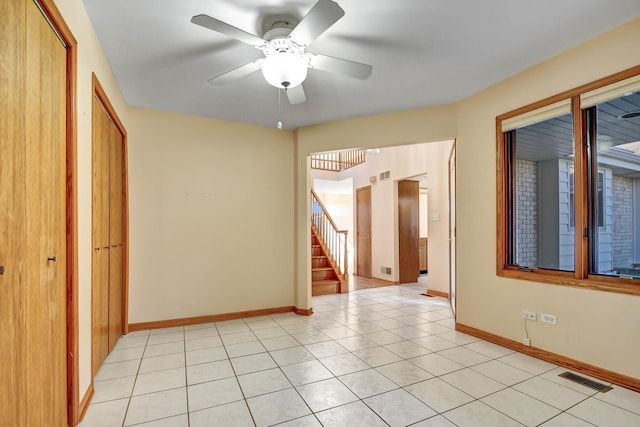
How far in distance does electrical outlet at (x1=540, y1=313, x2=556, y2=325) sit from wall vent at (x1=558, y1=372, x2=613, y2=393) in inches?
16.3

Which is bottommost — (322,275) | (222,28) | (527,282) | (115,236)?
(322,275)

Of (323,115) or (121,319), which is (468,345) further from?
(121,319)

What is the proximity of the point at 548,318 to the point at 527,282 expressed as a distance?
1.14 feet

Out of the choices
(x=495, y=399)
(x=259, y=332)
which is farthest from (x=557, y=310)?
(x=259, y=332)

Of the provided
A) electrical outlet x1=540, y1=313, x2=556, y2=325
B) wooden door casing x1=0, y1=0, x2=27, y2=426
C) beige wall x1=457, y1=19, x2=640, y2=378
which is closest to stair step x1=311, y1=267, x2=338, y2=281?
beige wall x1=457, y1=19, x2=640, y2=378

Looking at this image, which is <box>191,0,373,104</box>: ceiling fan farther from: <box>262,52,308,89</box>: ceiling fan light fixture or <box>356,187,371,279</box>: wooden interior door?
<box>356,187,371,279</box>: wooden interior door

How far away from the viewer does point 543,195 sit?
3.13 m

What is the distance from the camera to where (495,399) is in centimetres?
224

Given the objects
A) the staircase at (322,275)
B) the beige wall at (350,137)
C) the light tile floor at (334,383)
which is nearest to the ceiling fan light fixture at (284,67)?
the beige wall at (350,137)

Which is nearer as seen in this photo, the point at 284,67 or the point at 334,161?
the point at 284,67

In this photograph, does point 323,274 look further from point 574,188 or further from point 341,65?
point 341,65

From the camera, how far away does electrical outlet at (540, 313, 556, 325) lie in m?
2.80

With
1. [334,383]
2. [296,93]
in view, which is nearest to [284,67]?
[296,93]

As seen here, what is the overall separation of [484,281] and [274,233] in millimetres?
2740
